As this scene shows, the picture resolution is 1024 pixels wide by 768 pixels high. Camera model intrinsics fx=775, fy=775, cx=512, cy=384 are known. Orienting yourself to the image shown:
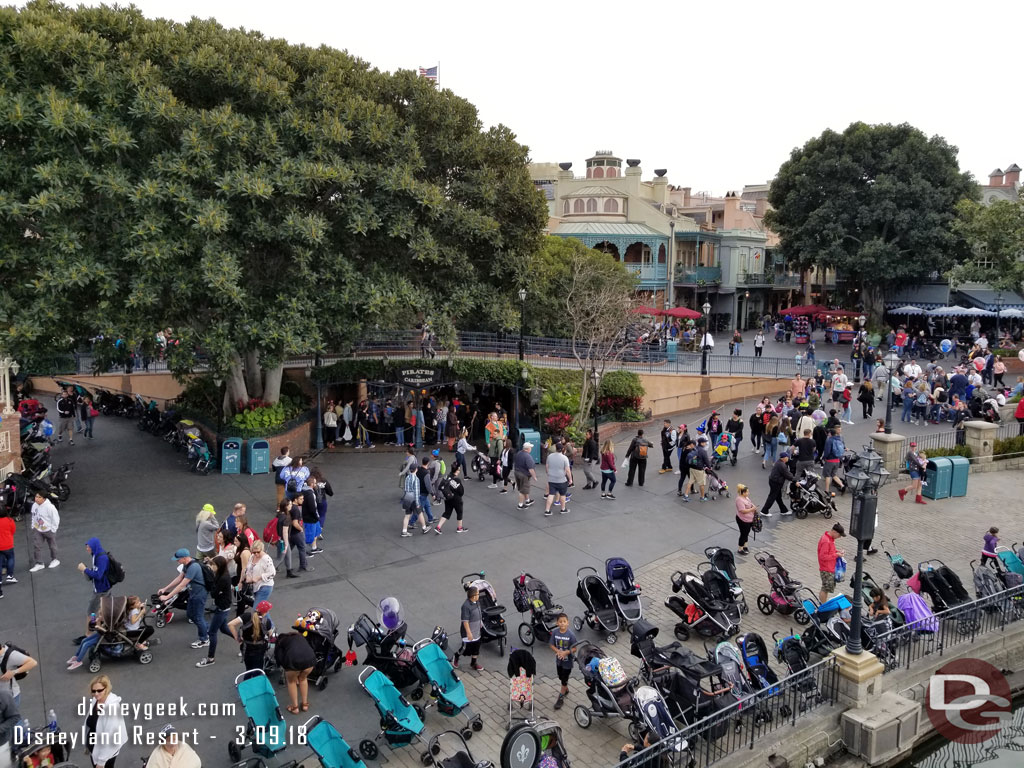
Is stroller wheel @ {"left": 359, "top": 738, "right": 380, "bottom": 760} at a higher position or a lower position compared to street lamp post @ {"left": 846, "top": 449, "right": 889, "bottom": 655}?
lower

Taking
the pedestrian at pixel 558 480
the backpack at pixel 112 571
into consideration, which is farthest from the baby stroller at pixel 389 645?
the pedestrian at pixel 558 480

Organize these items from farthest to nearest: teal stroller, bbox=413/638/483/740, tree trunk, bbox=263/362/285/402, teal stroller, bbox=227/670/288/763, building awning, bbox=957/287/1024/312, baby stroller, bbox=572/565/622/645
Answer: building awning, bbox=957/287/1024/312 < tree trunk, bbox=263/362/285/402 < baby stroller, bbox=572/565/622/645 < teal stroller, bbox=413/638/483/740 < teal stroller, bbox=227/670/288/763

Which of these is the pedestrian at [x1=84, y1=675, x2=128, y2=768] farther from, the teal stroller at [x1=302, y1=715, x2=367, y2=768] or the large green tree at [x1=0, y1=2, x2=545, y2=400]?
the large green tree at [x1=0, y1=2, x2=545, y2=400]

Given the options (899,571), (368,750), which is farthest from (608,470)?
(368,750)

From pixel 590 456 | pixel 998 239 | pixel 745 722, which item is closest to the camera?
pixel 745 722

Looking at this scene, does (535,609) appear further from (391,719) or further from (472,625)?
(391,719)

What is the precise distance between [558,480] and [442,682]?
740 cm

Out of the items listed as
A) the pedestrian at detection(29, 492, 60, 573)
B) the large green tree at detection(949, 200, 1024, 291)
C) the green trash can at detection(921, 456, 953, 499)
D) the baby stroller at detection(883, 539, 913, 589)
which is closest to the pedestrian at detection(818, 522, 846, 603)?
the baby stroller at detection(883, 539, 913, 589)

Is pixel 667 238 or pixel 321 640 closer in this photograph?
pixel 321 640

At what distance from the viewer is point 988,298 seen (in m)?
42.3

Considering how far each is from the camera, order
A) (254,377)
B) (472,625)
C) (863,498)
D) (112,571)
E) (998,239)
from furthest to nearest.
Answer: (998,239) → (254,377) → (112,571) → (472,625) → (863,498)

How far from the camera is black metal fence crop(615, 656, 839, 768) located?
300 inches

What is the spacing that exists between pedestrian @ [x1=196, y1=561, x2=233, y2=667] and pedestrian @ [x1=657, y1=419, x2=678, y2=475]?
38.1ft

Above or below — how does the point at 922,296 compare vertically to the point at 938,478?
above
